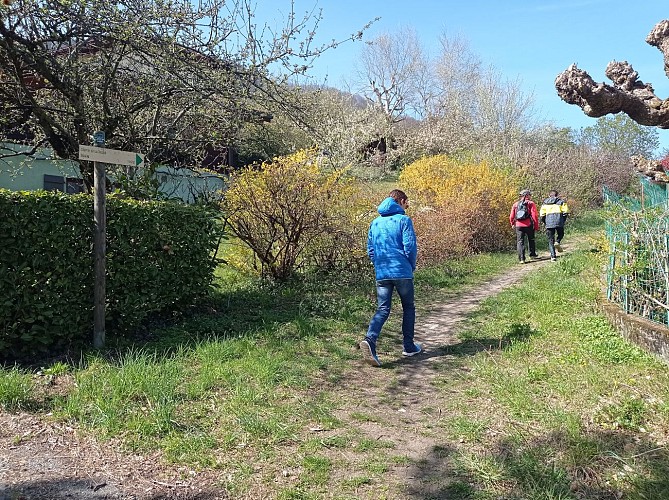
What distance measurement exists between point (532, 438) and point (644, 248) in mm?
3049

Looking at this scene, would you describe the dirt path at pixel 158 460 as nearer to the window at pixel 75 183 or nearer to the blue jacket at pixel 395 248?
the blue jacket at pixel 395 248

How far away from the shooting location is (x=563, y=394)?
4258mm

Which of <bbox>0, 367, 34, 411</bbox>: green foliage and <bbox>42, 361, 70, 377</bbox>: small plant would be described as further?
<bbox>42, 361, 70, 377</bbox>: small plant

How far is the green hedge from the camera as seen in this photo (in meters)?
5.16

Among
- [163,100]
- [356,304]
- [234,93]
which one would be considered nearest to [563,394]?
[356,304]


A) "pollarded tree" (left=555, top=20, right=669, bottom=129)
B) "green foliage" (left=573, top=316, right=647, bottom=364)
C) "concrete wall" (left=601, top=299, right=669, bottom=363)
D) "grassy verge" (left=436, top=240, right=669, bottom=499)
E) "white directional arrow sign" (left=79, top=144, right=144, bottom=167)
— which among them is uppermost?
"pollarded tree" (left=555, top=20, right=669, bottom=129)

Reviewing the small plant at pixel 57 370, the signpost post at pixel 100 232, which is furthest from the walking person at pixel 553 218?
the small plant at pixel 57 370

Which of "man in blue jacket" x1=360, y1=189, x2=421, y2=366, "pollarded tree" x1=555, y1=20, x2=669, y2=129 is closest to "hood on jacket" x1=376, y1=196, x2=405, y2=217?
"man in blue jacket" x1=360, y1=189, x2=421, y2=366

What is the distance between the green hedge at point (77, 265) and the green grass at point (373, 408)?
529mm

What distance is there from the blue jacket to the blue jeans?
0.08 meters

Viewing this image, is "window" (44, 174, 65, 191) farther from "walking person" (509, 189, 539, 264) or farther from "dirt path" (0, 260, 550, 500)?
"dirt path" (0, 260, 550, 500)

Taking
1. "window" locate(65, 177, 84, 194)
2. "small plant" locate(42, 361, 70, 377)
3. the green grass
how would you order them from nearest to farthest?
the green grass, "small plant" locate(42, 361, 70, 377), "window" locate(65, 177, 84, 194)

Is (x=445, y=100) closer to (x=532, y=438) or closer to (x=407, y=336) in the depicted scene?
(x=407, y=336)

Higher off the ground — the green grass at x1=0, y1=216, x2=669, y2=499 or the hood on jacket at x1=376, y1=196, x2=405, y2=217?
the hood on jacket at x1=376, y1=196, x2=405, y2=217
